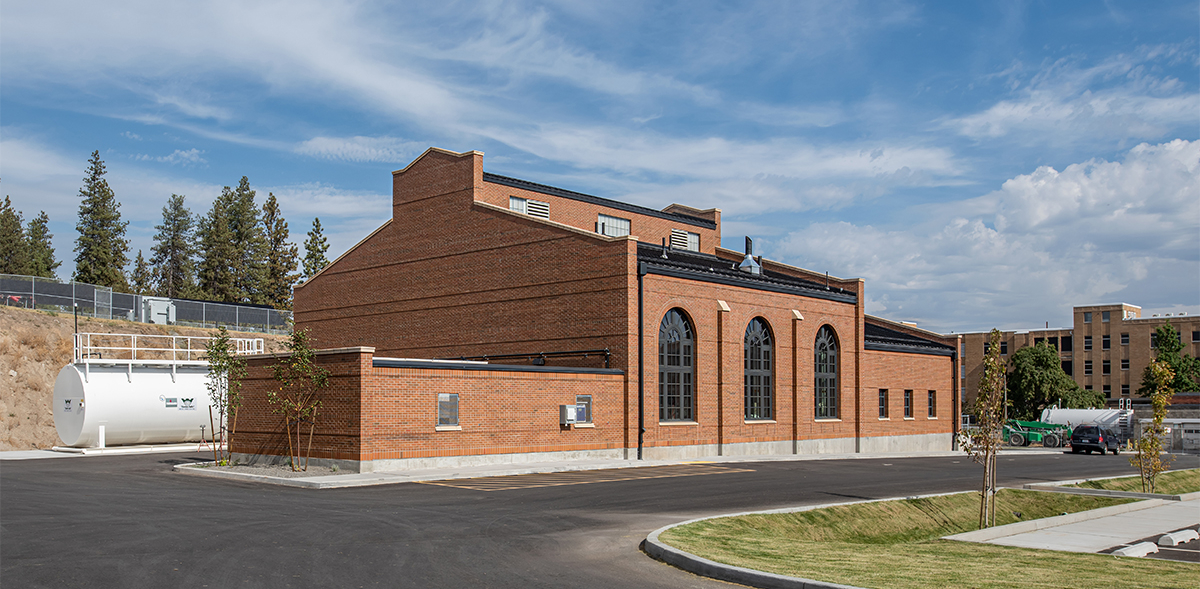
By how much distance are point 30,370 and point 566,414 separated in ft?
122

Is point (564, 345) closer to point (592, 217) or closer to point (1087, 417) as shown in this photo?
point (592, 217)

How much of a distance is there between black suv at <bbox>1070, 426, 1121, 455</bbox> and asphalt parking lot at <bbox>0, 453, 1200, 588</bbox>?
3012cm

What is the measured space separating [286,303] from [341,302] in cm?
4112

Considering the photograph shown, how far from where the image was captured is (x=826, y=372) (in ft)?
152

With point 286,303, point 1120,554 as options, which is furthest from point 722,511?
point 286,303

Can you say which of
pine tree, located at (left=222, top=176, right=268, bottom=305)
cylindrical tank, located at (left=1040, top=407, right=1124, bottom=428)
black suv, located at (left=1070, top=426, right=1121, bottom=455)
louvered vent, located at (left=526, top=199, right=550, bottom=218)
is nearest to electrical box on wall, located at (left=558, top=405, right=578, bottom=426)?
louvered vent, located at (left=526, top=199, right=550, bottom=218)

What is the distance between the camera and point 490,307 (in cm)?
4019

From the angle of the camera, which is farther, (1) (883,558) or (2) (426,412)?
(2) (426,412)

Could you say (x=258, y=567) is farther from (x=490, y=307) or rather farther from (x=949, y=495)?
(x=490, y=307)

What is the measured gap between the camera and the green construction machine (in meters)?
67.8

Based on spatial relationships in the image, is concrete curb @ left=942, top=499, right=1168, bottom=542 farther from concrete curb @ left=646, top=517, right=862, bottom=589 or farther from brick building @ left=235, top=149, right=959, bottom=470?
brick building @ left=235, top=149, right=959, bottom=470

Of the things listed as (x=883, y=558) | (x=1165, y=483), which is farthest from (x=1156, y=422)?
(x=883, y=558)

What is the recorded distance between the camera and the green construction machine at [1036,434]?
67750mm

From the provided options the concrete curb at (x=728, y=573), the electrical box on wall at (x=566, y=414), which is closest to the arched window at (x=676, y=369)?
the electrical box on wall at (x=566, y=414)
